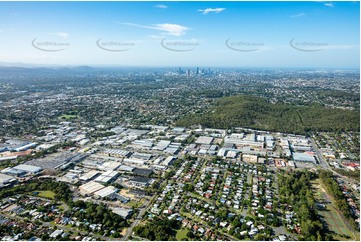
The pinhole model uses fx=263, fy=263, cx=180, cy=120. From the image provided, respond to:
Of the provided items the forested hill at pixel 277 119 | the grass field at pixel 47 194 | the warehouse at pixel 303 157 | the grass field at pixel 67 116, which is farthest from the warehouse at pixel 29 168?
the warehouse at pixel 303 157

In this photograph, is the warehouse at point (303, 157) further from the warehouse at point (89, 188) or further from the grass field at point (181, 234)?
the warehouse at point (89, 188)

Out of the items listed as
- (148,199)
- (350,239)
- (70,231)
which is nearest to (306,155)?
(350,239)

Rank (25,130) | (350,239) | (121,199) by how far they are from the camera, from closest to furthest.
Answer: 1. (350,239)
2. (121,199)
3. (25,130)

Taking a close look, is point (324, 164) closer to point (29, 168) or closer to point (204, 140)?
point (204, 140)

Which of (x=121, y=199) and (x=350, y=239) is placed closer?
(x=350, y=239)

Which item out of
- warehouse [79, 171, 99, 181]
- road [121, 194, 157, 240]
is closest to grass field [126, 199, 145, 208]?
road [121, 194, 157, 240]

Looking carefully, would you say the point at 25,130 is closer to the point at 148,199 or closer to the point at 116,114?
the point at 116,114

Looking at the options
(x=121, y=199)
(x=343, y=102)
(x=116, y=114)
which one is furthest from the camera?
(x=343, y=102)

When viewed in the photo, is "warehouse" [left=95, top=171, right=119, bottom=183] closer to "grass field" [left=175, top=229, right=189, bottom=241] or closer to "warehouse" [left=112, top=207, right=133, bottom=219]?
"warehouse" [left=112, top=207, right=133, bottom=219]

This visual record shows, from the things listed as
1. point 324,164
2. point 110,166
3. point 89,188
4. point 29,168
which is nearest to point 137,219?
point 89,188
